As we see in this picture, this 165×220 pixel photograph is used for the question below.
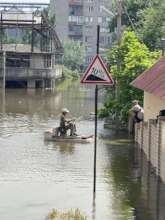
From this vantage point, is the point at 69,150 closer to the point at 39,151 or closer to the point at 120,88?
the point at 39,151

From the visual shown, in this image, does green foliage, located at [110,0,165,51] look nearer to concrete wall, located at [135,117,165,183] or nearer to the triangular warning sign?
concrete wall, located at [135,117,165,183]

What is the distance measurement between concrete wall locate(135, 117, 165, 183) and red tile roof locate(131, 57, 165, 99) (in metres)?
0.82

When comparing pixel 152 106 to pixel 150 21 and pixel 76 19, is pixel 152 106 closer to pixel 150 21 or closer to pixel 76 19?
pixel 150 21

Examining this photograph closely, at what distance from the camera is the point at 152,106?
23.0 meters

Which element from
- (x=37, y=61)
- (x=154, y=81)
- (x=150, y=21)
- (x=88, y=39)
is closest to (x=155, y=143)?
(x=154, y=81)

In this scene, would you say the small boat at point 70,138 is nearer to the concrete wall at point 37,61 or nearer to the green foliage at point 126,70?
the green foliage at point 126,70

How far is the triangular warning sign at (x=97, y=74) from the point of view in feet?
45.1

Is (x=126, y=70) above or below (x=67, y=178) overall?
above

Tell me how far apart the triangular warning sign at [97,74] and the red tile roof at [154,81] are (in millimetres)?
2609

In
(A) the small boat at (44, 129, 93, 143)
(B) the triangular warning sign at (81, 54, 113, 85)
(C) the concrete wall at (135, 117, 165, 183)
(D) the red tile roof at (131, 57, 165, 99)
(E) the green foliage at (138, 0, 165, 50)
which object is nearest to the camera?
(B) the triangular warning sign at (81, 54, 113, 85)

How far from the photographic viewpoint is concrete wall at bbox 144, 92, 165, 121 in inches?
885

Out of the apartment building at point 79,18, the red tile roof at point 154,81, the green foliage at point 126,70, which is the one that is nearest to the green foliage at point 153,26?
the green foliage at point 126,70

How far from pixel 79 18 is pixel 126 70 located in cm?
12632

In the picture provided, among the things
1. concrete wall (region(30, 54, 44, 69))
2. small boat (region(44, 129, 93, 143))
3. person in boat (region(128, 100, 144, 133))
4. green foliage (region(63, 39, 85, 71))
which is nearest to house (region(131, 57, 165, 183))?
person in boat (region(128, 100, 144, 133))
